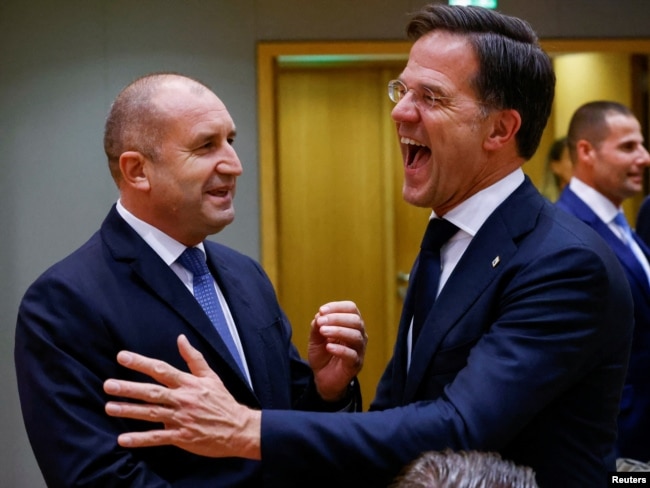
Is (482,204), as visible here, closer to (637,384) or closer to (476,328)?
(476,328)

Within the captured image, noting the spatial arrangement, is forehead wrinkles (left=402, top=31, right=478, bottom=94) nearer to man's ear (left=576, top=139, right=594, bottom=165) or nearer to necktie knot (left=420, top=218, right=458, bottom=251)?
necktie knot (left=420, top=218, right=458, bottom=251)

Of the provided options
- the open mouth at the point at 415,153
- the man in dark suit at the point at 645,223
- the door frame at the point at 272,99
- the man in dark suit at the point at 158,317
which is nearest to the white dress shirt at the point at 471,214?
the open mouth at the point at 415,153

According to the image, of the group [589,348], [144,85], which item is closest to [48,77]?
[144,85]

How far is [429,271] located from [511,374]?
35cm

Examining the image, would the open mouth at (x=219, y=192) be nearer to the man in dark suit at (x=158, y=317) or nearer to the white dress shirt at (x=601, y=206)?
the man in dark suit at (x=158, y=317)

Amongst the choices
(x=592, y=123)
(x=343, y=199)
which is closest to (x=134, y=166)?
(x=592, y=123)

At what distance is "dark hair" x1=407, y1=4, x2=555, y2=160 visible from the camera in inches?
73.4

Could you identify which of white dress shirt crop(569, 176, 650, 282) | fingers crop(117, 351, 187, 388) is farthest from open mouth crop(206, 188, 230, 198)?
white dress shirt crop(569, 176, 650, 282)

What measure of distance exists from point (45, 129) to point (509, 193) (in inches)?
133

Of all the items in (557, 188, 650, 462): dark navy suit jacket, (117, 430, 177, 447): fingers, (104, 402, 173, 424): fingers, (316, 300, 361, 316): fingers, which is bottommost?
(557, 188, 650, 462): dark navy suit jacket

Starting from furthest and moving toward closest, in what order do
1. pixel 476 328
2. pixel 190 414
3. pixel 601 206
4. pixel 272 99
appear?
pixel 272 99 → pixel 601 206 → pixel 476 328 → pixel 190 414

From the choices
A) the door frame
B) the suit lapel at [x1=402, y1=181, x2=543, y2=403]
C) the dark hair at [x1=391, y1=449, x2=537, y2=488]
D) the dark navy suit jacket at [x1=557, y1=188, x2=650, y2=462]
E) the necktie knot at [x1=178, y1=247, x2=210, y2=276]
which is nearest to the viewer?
the dark hair at [x1=391, y1=449, x2=537, y2=488]

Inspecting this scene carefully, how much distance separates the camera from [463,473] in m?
1.32

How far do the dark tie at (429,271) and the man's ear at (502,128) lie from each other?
18 centimetres
